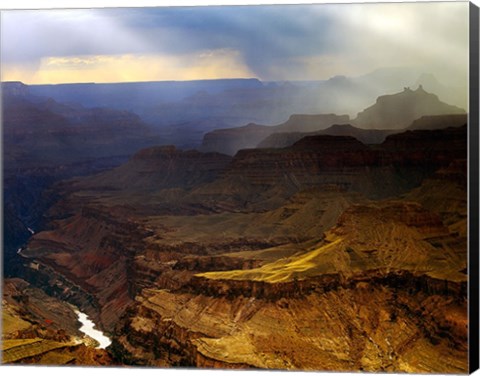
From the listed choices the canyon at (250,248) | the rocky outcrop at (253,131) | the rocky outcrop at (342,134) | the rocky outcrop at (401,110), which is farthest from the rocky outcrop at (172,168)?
the rocky outcrop at (401,110)

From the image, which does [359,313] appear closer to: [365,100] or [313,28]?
[365,100]

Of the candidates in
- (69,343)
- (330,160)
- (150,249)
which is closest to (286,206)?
(330,160)

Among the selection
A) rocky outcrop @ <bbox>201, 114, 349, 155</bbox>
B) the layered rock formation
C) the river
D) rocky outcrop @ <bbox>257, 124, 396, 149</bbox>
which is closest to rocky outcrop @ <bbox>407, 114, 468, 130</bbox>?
rocky outcrop @ <bbox>257, 124, 396, 149</bbox>

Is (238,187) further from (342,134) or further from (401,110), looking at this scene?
(401,110)

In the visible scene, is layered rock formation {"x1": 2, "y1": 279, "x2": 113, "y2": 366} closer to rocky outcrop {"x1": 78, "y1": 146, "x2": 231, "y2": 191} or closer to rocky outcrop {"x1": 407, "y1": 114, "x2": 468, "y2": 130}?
rocky outcrop {"x1": 78, "y1": 146, "x2": 231, "y2": 191}

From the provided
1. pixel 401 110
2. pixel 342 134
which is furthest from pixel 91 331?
pixel 401 110

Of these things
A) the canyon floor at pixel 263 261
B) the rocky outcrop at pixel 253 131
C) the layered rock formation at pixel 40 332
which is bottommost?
the layered rock formation at pixel 40 332

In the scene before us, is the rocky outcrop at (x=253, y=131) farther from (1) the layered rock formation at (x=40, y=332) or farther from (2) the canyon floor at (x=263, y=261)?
(1) the layered rock formation at (x=40, y=332)
